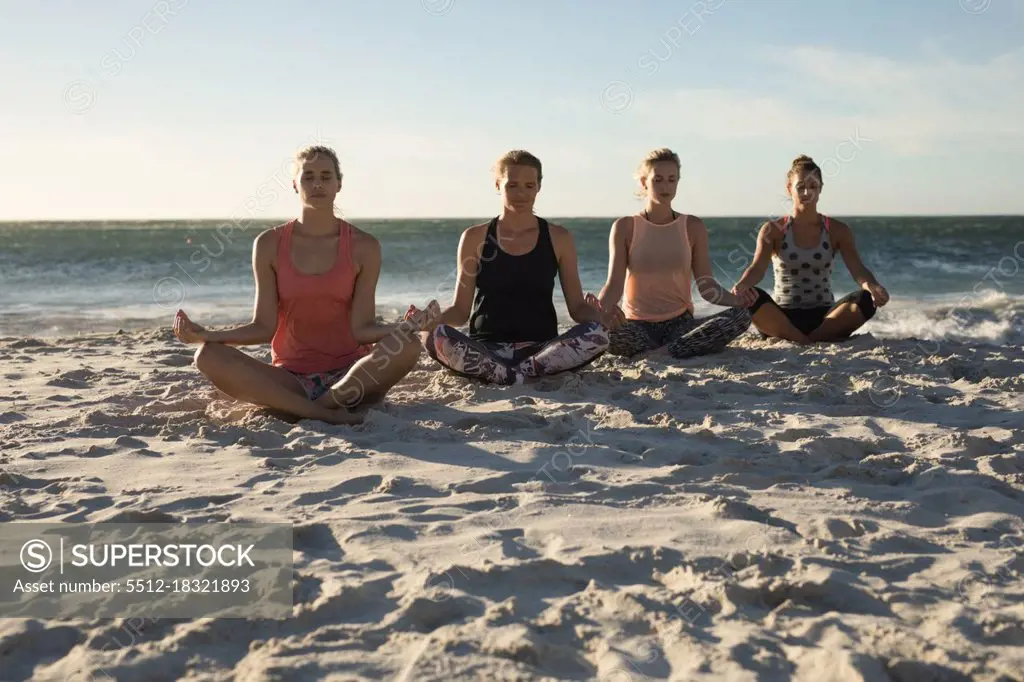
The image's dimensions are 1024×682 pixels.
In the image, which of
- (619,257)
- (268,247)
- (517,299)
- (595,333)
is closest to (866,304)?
(619,257)

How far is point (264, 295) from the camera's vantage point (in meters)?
4.51

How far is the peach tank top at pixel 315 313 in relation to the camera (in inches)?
177

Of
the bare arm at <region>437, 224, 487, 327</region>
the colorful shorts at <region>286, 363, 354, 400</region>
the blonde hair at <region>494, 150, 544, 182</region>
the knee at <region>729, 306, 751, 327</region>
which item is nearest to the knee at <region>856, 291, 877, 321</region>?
Result: the knee at <region>729, 306, 751, 327</region>

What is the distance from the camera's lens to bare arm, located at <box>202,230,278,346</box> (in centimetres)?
443

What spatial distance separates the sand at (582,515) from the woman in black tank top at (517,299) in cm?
17

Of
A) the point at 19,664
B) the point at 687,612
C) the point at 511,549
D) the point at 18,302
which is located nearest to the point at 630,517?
the point at 511,549

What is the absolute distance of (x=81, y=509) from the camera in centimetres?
317

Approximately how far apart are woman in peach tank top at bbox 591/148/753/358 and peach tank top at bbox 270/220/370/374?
6.04 feet

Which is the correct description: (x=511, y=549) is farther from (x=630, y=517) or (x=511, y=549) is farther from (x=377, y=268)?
(x=377, y=268)

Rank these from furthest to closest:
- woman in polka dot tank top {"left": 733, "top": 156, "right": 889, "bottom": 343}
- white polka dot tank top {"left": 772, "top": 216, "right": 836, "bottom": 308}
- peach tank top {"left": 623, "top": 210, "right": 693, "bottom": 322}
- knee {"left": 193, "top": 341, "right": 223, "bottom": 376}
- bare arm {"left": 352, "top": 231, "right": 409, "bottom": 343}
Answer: white polka dot tank top {"left": 772, "top": 216, "right": 836, "bottom": 308} < woman in polka dot tank top {"left": 733, "top": 156, "right": 889, "bottom": 343} < peach tank top {"left": 623, "top": 210, "right": 693, "bottom": 322} < bare arm {"left": 352, "top": 231, "right": 409, "bottom": 343} < knee {"left": 193, "top": 341, "right": 223, "bottom": 376}

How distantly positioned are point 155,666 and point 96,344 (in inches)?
222

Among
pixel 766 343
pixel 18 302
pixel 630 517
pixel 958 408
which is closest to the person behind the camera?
pixel 630 517

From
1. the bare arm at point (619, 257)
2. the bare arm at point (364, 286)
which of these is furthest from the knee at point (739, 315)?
the bare arm at point (364, 286)

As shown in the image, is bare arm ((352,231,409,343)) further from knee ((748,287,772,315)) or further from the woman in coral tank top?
knee ((748,287,772,315))
